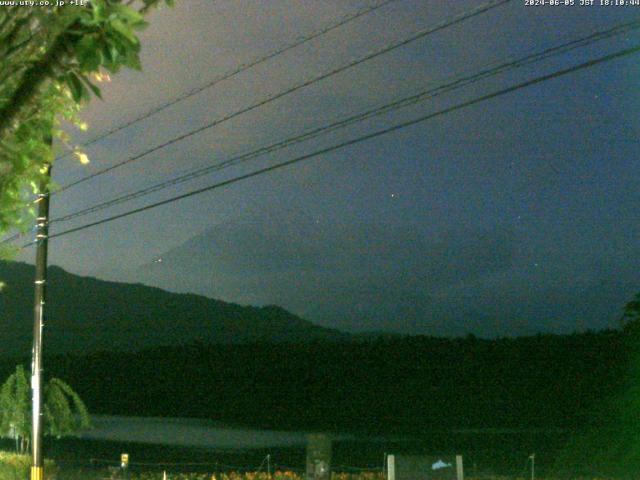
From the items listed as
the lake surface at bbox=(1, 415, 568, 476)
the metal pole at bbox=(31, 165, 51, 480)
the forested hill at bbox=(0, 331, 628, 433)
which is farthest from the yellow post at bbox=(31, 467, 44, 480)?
the forested hill at bbox=(0, 331, 628, 433)

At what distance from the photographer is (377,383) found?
220 ft

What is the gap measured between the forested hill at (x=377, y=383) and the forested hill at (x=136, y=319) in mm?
37036

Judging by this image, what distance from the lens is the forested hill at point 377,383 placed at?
5091 centimetres

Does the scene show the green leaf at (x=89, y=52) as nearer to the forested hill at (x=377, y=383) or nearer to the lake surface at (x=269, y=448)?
the lake surface at (x=269, y=448)

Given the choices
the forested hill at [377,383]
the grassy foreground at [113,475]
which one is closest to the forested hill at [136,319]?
the forested hill at [377,383]

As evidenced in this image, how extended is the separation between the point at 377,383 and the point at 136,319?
283 ft

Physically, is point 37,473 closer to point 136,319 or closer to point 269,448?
point 269,448

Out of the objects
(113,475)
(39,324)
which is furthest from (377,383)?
(39,324)

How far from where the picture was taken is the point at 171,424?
179ft

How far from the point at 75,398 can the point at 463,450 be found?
12.9 m

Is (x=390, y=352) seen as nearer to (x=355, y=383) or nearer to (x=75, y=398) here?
(x=355, y=383)

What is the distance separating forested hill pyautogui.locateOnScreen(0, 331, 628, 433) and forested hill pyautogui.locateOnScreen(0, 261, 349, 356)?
1458 inches

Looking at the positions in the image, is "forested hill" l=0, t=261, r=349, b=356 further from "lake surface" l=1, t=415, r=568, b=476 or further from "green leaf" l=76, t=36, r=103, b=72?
"green leaf" l=76, t=36, r=103, b=72

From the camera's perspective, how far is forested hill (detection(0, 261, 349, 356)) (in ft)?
410
